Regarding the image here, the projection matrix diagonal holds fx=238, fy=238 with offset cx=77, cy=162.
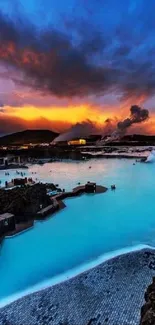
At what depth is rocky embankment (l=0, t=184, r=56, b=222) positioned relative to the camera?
1097 centimetres

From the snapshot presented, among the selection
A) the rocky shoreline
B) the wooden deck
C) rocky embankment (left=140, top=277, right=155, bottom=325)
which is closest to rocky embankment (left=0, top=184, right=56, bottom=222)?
the wooden deck

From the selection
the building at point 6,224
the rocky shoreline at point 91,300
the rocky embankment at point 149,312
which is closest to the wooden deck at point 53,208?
the building at point 6,224

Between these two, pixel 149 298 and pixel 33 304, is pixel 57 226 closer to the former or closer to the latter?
pixel 33 304

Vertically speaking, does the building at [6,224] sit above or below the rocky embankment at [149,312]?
below

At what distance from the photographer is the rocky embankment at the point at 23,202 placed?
36.0 feet

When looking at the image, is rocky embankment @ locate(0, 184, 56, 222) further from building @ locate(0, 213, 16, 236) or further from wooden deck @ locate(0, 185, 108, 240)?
building @ locate(0, 213, 16, 236)

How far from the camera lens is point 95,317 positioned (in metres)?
4.90

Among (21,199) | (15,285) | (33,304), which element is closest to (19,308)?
(33,304)

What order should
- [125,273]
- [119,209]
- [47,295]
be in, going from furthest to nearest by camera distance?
1. [119,209]
2. [125,273]
3. [47,295]

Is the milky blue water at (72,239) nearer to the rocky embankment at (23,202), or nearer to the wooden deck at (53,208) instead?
the wooden deck at (53,208)

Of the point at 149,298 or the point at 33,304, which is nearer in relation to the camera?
the point at 149,298

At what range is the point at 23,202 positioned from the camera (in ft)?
38.0

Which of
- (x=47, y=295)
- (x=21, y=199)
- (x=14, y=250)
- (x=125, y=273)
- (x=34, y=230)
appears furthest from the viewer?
(x=21, y=199)

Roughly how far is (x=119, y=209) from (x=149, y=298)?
9.72 meters
